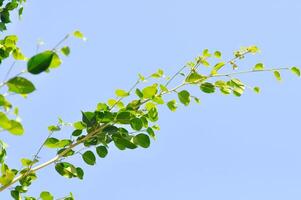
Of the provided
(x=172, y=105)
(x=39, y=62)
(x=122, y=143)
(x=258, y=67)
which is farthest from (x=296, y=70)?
(x=39, y=62)

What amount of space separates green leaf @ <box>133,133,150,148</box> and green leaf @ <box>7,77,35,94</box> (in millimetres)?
1476

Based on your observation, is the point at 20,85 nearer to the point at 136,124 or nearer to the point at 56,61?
the point at 56,61

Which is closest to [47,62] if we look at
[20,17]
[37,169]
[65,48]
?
[65,48]

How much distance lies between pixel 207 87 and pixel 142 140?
0.60 m

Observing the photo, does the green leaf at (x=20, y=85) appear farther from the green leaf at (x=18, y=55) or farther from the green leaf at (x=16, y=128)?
the green leaf at (x=18, y=55)

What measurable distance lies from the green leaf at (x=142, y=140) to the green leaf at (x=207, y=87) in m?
0.55

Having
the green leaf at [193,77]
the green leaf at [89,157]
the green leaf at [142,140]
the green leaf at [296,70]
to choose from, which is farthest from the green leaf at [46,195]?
the green leaf at [296,70]

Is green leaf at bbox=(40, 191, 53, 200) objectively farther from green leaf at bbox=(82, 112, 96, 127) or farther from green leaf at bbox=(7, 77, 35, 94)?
green leaf at bbox=(7, 77, 35, 94)

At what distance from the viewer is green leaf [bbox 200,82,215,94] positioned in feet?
12.0

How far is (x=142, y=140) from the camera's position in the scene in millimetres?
3416

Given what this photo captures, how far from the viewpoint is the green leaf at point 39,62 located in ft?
6.45

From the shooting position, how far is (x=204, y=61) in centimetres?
368

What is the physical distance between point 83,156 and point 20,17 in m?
2.25

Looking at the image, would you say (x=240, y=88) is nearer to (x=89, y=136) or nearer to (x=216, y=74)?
(x=216, y=74)
